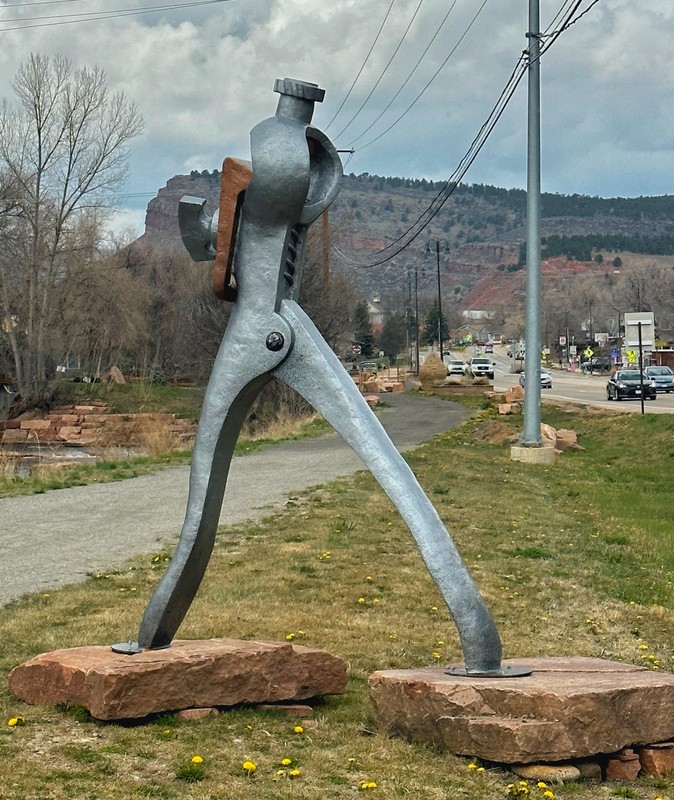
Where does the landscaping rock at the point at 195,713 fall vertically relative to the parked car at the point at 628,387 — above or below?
below

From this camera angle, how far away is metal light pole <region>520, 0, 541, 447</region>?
854 inches

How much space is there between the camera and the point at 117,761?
17.4ft

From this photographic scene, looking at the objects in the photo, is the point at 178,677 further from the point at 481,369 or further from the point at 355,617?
the point at 481,369

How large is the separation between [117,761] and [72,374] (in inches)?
2409

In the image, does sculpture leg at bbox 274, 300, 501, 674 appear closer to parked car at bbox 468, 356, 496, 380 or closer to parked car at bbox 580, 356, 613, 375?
parked car at bbox 468, 356, 496, 380

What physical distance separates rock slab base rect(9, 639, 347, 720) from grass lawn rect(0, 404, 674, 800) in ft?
0.31

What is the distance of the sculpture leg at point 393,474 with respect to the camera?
5715mm

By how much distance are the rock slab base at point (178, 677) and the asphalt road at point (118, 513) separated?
350 centimetres

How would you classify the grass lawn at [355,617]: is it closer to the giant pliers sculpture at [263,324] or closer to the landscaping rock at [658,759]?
the landscaping rock at [658,759]

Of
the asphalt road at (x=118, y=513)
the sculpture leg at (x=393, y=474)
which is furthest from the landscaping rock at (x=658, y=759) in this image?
the asphalt road at (x=118, y=513)

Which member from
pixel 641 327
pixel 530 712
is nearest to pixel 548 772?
pixel 530 712

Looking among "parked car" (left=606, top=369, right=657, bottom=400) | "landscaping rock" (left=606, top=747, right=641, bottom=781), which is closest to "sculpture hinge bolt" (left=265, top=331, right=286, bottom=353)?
"landscaping rock" (left=606, top=747, right=641, bottom=781)

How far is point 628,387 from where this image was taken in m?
46.1

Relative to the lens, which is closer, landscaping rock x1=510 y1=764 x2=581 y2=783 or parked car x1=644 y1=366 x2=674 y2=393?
landscaping rock x1=510 y1=764 x2=581 y2=783
